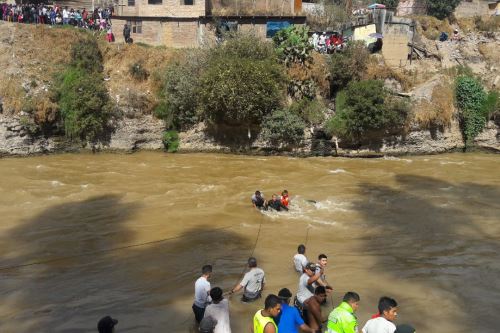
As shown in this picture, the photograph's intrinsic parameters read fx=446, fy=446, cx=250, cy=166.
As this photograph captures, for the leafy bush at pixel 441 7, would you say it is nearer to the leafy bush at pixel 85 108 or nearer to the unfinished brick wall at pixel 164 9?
the unfinished brick wall at pixel 164 9

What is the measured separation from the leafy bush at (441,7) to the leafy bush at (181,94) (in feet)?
75.9

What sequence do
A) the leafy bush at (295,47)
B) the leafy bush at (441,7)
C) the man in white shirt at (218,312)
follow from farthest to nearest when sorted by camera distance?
1. the leafy bush at (441,7)
2. the leafy bush at (295,47)
3. the man in white shirt at (218,312)

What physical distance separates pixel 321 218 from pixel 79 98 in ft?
49.7

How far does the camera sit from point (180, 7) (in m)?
29.8

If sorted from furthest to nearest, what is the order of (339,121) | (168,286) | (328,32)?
(328,32)
(339,121)
(168,286)

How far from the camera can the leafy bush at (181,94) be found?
78.7 feet

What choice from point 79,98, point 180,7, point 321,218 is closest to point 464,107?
point 321,218

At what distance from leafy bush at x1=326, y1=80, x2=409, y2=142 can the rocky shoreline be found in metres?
0.80

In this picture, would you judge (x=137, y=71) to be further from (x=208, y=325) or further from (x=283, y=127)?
(x=208, y=325)

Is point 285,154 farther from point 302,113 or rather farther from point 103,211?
point 103,211

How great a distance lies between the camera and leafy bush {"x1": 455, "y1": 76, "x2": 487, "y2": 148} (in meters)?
24.0

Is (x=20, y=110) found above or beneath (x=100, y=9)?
beneath

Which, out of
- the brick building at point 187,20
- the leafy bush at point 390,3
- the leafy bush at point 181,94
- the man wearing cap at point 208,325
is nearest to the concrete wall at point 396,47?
the brick building at point 187,20

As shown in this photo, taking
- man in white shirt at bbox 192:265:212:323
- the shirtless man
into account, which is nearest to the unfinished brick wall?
man in white shirt at bbox 192:265:212:323
